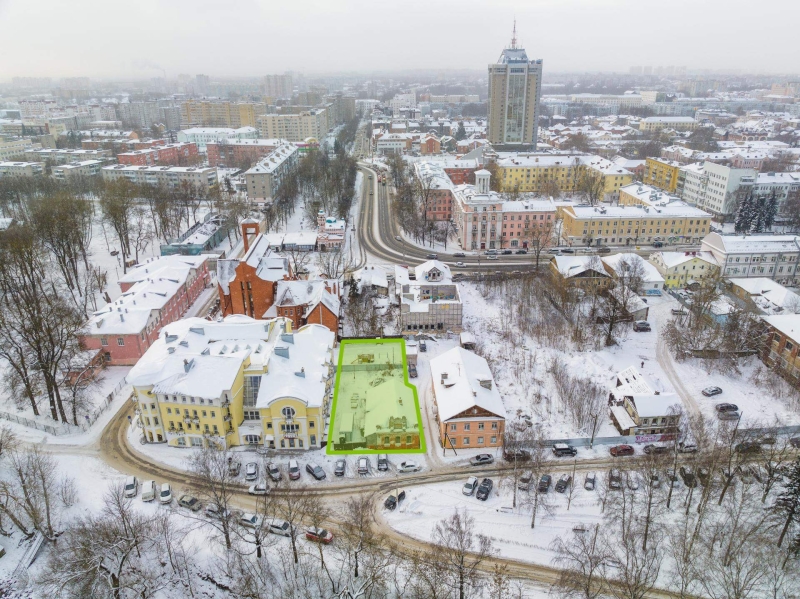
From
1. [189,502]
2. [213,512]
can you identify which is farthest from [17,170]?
[213,512]

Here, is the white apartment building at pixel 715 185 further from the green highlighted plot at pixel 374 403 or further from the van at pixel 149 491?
the van at pixel 149 491

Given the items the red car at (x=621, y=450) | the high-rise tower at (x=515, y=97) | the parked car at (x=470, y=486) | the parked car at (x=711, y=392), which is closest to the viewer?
the parked car at (x=470, y=486)

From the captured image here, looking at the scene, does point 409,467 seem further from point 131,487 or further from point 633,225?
point 633,225

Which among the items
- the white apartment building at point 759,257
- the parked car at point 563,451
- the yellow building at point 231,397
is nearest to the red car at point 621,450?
the parked car at point 563,451

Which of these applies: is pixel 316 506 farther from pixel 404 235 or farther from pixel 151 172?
pixel 151 172

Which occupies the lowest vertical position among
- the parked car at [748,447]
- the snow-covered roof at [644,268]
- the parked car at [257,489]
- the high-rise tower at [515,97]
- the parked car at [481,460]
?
the parked car at [481,460]

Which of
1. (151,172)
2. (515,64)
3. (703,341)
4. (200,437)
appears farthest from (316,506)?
(515,64)

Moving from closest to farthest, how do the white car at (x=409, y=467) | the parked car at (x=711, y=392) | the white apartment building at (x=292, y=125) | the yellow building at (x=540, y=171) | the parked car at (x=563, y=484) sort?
1. the parked car at (x=563, y=484)
2. the white car at (x=409, y=467)
3. the parked car at (x=711, y=392)
4. the yellow building at (x=540, y=171)
5. the white apartment building at (x=292, y=125)
